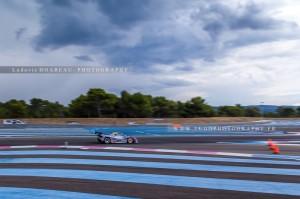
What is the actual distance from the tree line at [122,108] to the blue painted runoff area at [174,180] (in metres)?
40.4

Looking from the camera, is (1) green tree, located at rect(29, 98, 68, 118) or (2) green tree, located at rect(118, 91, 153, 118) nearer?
(2) green tree, located at rect(118, 91, 153, 118)

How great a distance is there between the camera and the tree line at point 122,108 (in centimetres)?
4938

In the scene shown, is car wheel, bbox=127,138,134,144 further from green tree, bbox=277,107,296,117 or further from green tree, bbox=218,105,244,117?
green tree, bbox=277,107,296,117

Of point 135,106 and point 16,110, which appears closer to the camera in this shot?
point 135,106

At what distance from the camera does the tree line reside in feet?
162

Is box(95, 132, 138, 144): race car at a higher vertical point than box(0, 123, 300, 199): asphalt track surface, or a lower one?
higher

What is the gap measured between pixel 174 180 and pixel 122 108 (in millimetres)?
42586

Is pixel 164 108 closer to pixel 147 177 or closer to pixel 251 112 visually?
pixel 251 112

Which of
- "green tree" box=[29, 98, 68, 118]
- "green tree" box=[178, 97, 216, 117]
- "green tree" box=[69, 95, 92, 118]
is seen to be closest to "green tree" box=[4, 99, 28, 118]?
"green tree" box=[29, 98, 68, 118]

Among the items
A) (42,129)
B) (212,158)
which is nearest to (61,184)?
(212,158)

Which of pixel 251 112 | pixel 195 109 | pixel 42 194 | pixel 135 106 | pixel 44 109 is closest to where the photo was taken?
pixel 42 194

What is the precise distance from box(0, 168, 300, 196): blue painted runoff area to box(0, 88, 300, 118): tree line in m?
40.4

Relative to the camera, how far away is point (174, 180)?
7566 mm

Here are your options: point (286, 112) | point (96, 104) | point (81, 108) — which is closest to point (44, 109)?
A: point (81, 108)
